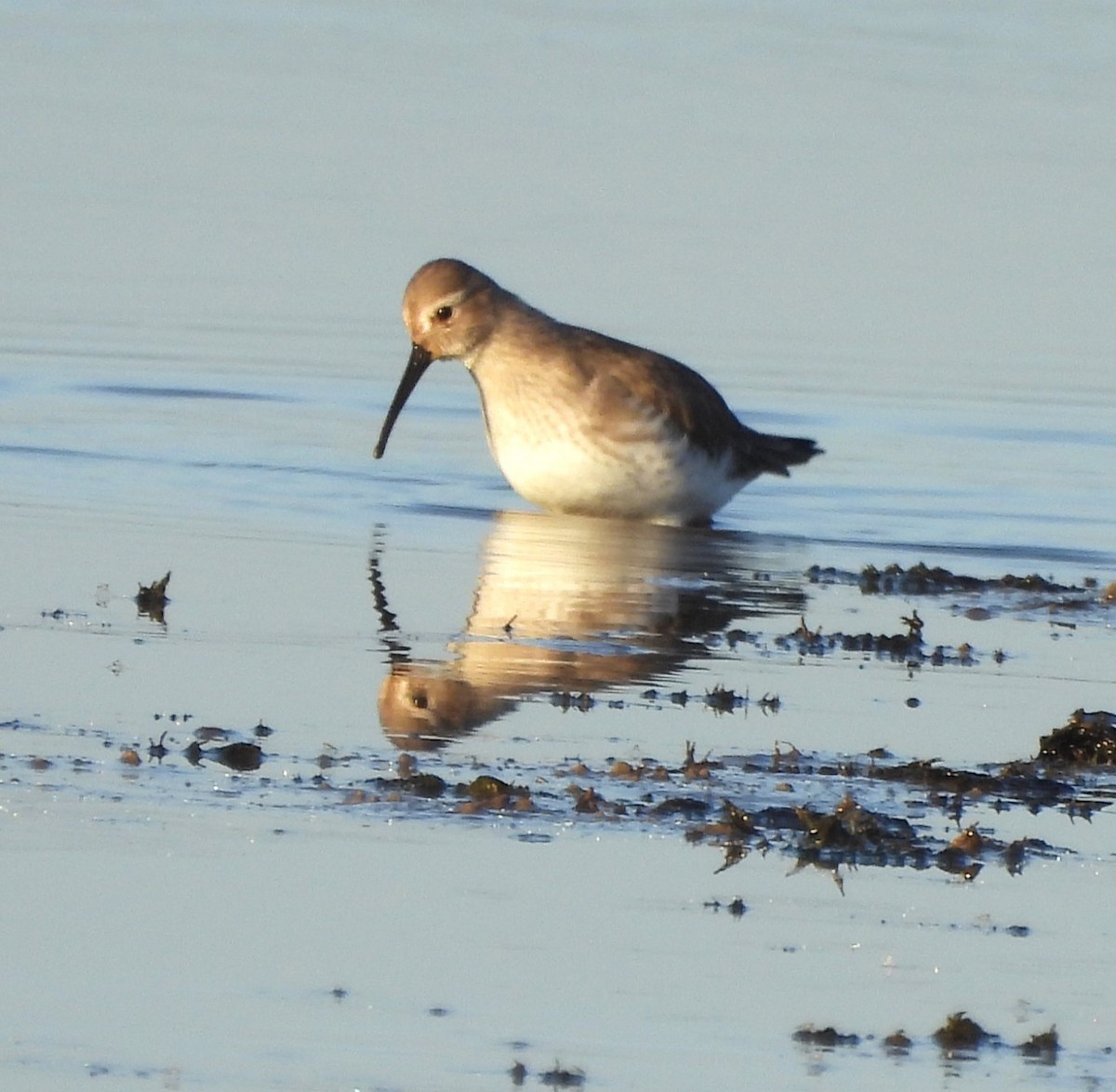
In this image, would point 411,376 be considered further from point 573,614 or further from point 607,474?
point 573,614

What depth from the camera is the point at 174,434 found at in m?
12.9

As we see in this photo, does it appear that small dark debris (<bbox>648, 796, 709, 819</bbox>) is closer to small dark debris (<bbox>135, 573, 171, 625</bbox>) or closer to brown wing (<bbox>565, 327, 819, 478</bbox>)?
small dark debris (<bbox>135, 573, 171, 625</bbox>)

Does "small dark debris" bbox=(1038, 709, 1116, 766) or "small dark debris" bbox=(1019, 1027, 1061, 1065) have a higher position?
"small dark debris" bbox=(1038, 709, 1116, 766)

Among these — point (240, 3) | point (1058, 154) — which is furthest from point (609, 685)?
point (240, 3)

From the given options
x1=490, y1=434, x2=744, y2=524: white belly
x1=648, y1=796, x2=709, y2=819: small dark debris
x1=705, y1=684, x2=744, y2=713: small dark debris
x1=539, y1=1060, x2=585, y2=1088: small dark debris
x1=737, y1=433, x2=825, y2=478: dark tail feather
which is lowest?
x1=539, y1=1060, x2=585, y2=1088: small dark debris

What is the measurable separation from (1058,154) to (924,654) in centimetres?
1318

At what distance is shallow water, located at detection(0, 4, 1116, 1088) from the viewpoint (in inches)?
216

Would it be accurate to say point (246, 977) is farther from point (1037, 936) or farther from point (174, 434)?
point (174, 434)

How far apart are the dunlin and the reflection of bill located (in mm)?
152

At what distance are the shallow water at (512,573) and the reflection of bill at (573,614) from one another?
3 cm

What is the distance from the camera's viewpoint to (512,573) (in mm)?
9930

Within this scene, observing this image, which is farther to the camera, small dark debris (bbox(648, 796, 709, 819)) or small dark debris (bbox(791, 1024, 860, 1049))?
small dark debris (bbox(648, 796, 709, 819))

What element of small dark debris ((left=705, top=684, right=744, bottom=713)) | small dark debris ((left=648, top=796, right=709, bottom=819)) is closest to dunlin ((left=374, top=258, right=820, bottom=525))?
small dark debris ((left=705, top=684, right=744, bottom=713))

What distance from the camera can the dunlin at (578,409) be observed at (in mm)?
11023
